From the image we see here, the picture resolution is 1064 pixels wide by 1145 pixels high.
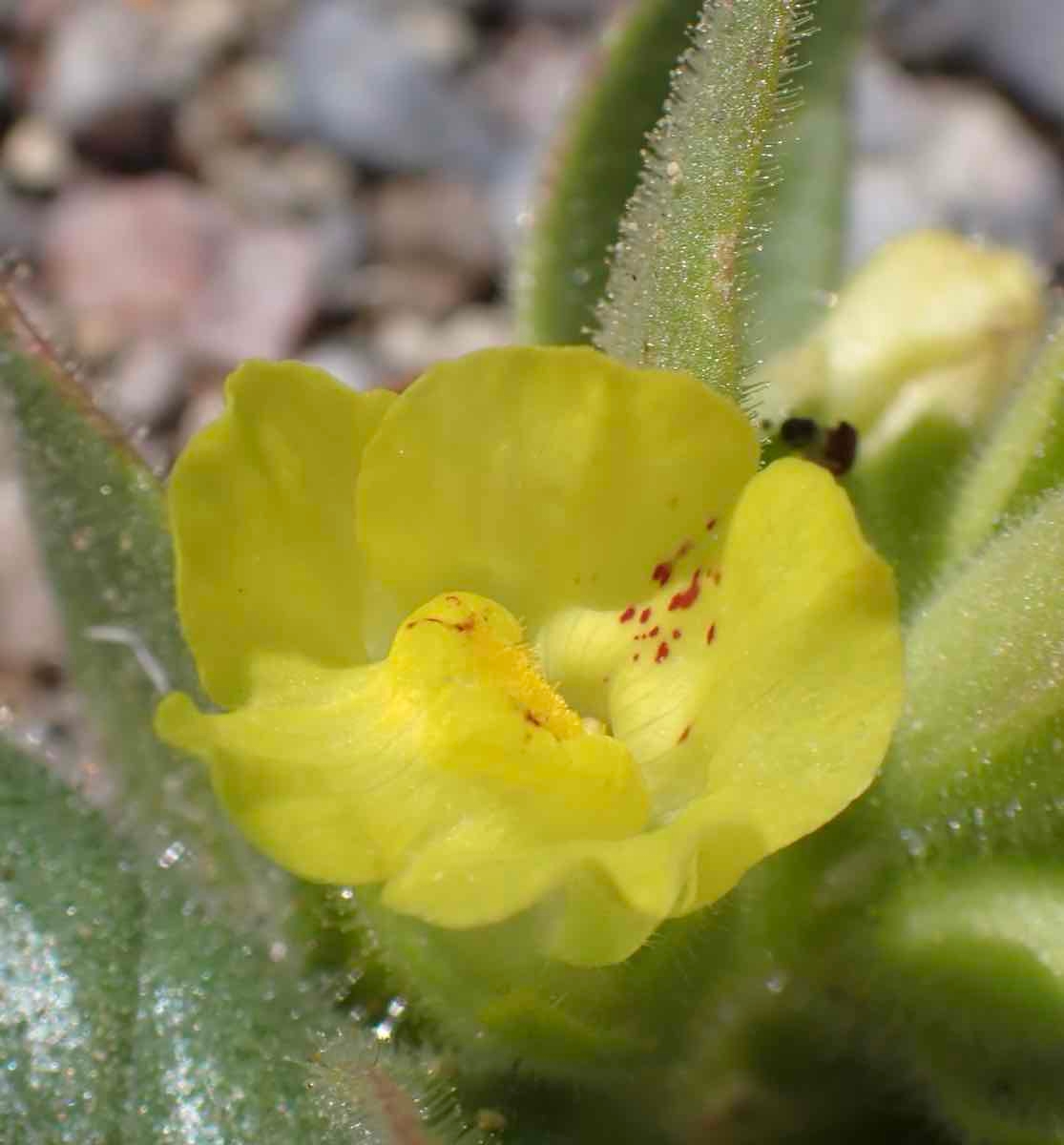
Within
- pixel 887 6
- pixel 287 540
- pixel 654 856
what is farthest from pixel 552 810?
pixel 887 6

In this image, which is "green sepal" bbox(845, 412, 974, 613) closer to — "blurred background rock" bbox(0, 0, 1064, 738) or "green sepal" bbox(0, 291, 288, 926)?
"green sepal" bbox(0, 291, 288, 926)

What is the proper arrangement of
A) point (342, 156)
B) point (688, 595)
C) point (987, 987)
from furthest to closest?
point (342, 156) → point (987, 987) → point (688, 595)

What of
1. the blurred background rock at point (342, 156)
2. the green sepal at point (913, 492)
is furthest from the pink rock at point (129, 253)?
the green sepal at point (913, 492)

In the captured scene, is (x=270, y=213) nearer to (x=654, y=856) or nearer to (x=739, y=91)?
(x=739, y=91)

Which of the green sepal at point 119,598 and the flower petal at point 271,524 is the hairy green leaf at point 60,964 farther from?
the flower petal at point 271,524

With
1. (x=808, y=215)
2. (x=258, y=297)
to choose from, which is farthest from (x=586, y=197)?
(x=258, y=297)

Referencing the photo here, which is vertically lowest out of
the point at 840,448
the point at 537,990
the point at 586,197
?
the point at 537,990

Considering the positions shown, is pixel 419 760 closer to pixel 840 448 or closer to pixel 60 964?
pixel 60 964

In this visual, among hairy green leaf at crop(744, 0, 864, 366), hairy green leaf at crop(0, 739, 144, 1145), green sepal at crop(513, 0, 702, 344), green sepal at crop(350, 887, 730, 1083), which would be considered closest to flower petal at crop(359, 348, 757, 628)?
green sepal at crop(350, 887, 730, 1083)
